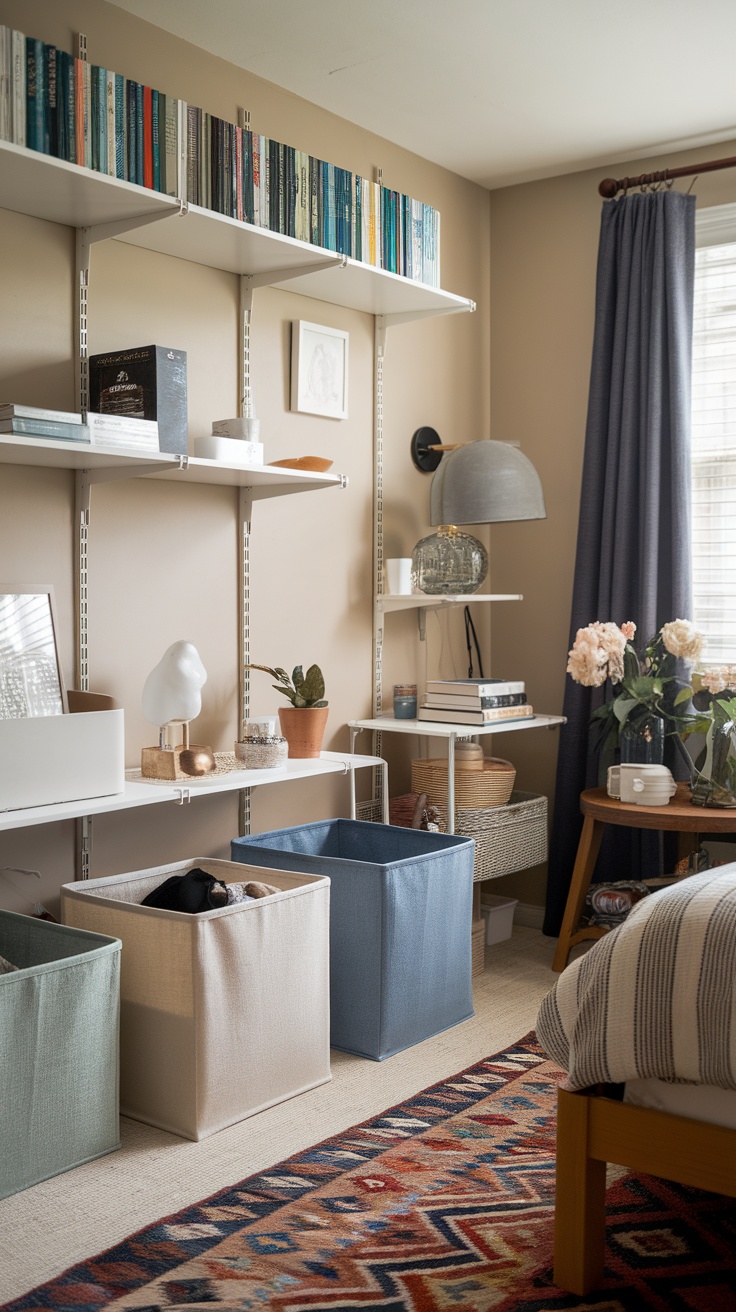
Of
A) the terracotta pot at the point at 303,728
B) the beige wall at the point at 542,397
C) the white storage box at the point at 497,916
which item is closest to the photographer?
the terracotta pot at the point at 303,728

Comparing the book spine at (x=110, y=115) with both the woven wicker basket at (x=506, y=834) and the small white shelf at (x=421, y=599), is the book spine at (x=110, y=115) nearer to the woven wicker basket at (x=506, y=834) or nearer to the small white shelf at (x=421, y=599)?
the small white shelf at (x=421, y=599)

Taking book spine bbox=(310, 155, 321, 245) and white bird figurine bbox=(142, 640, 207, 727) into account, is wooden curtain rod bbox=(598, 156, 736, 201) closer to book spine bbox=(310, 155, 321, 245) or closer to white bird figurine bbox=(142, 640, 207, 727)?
book spine bbox=(310, 155, 321, 245)

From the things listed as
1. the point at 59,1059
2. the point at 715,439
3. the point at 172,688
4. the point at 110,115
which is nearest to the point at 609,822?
the point at 715,439

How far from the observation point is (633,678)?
3285mm

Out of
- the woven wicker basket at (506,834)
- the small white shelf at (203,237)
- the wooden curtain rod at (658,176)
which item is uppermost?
the wooden curtain rod at (658,176)

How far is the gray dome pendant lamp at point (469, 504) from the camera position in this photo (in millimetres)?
3250

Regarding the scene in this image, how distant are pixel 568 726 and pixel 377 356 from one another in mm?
1285

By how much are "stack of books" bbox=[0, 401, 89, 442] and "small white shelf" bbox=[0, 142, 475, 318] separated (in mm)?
447

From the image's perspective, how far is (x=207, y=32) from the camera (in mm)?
2764

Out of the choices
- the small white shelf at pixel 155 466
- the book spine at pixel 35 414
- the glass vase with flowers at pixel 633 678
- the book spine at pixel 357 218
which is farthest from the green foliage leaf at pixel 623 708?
the book spine at pixel 35 414

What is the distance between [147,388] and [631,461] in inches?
64.9

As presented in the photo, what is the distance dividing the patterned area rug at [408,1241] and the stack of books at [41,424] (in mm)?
1421

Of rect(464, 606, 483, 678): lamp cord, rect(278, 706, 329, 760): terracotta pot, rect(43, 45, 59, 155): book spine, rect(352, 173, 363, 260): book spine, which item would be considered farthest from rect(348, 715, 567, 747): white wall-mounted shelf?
rect(43, 45, 59, 155): book spine

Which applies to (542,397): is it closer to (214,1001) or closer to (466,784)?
(466,784)
